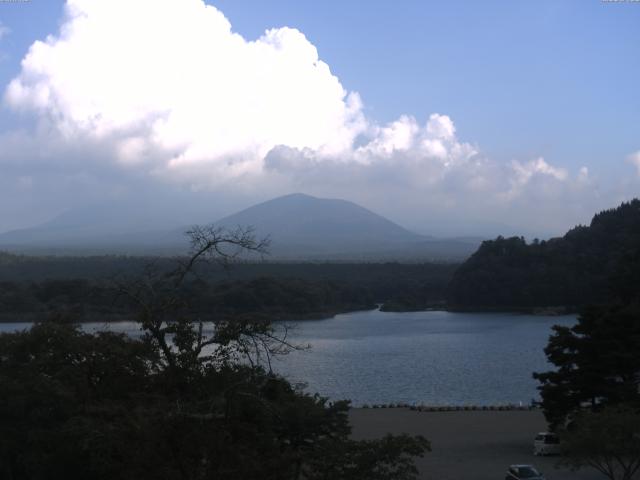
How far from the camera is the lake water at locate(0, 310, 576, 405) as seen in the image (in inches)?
663

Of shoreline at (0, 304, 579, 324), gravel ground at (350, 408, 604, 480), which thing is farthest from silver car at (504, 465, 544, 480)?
shoreline at (0, 304, 579, 324)

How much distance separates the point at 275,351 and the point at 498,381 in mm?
15744

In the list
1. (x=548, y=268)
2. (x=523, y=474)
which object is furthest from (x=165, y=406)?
(x=548, y=268)

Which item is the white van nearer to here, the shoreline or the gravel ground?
the gravel ground

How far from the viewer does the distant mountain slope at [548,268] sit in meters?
39.6

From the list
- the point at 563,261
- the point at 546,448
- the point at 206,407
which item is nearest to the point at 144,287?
the point at 206,407

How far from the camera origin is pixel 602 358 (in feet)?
30.8

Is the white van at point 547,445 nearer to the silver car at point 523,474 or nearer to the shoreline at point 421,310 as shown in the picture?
the silver car at point 523,474

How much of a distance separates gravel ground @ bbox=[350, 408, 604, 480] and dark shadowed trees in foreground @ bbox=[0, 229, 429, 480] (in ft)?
10.4

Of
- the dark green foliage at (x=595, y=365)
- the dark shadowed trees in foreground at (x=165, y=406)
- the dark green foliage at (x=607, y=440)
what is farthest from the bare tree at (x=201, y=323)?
the dark green foliage at (x=595, y=365)

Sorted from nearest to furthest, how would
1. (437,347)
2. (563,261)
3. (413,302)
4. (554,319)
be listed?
(437,347) < (554,319) < (563,261) < (413,302)

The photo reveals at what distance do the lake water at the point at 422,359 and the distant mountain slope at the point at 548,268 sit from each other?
10.5 ft

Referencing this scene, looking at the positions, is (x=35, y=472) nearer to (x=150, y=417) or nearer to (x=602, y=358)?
(x=150, y=417)

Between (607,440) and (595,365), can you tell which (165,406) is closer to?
(607,440)
